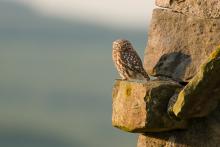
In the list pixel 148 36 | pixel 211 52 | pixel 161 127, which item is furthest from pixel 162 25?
pixel 161 127

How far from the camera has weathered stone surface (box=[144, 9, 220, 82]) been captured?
7266 millimetres

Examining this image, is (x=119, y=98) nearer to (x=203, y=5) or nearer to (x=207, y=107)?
(x=207, y=107)

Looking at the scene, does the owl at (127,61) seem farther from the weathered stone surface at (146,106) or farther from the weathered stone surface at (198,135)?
the weathered stone surface at (198,135)

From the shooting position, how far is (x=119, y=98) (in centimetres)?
733

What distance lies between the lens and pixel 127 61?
882 centimetres

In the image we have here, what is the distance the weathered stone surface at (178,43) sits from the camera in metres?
7.27

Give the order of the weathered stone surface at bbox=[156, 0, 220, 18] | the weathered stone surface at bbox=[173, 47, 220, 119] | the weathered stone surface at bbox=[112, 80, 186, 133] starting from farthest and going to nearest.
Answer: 1. the weathered stone surface at bbox=[156, 0, 220, 18]
2. the weathered stone surface at bbox=[112, 80, 186, 133]
3. the weathered stone surface at bbox=[173, 47, 220, 119]

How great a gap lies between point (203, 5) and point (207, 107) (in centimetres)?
122

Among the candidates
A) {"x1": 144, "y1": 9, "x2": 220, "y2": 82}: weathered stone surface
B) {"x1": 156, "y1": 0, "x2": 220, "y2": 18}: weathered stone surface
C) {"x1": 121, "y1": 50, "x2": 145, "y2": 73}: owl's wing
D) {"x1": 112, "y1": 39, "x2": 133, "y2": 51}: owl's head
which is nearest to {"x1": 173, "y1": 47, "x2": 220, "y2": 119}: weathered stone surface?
{"x1": 144, "y1": 9, "x2": 220, "y2": 82}: weathered stone surface

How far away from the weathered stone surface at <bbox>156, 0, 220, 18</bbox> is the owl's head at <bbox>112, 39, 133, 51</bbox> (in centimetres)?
155

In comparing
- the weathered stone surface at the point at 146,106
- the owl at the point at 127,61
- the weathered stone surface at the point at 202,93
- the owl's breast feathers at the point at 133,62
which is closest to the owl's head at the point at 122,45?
the owl at the point at 127,61

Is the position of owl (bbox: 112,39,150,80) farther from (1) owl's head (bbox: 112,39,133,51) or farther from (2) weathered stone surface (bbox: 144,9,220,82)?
(2) weathered stone surface (bbox: 144,9,220,82)

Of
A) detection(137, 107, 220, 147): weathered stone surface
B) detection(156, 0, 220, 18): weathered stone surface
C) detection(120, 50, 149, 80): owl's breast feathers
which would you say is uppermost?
detection(156, 0, 220, 18): weathered stone surface

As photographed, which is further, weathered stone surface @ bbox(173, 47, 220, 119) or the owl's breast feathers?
the owl's breast feathers
